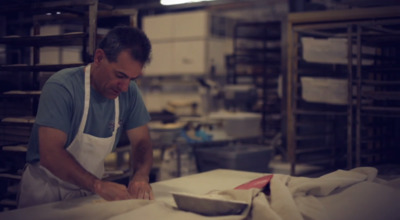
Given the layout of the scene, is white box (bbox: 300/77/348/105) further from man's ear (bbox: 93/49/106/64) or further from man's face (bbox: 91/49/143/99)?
man's ear (bbox: 93/49/106/64)

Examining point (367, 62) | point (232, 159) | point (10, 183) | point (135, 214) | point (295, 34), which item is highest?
point (295, 34)

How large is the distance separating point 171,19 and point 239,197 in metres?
6.19

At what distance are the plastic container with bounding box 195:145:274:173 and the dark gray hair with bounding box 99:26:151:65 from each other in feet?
7.69

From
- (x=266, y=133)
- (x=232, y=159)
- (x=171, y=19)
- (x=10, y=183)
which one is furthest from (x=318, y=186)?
(x=171, y=19)

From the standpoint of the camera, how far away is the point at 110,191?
176 centimetres

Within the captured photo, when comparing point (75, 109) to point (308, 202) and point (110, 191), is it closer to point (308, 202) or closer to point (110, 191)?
point (110, 191)

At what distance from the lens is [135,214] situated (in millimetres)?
1484

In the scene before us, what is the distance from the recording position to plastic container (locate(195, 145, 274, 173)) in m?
4.25

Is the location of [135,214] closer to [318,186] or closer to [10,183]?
[318,186]

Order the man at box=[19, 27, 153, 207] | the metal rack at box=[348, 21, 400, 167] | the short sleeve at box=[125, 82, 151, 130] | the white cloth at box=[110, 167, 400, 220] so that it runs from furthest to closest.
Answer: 1. the metal rack at box=[348, 21, 400, 167]
2. the short sleeve at box=[125, 82, 151, 130]
3. the man at box=[19, 27, 153, 207]
4. the white cloth at box=[110, 167, 400, 220]

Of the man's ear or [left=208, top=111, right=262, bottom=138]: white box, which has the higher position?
the man's ear

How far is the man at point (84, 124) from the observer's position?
190 centimetres

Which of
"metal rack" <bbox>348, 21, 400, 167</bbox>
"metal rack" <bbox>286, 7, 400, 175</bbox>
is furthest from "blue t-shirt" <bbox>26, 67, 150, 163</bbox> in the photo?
"metal rack" <bbox>348, 21, 400, 167</bbox>

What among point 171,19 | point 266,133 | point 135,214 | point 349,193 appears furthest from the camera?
point 171,19
